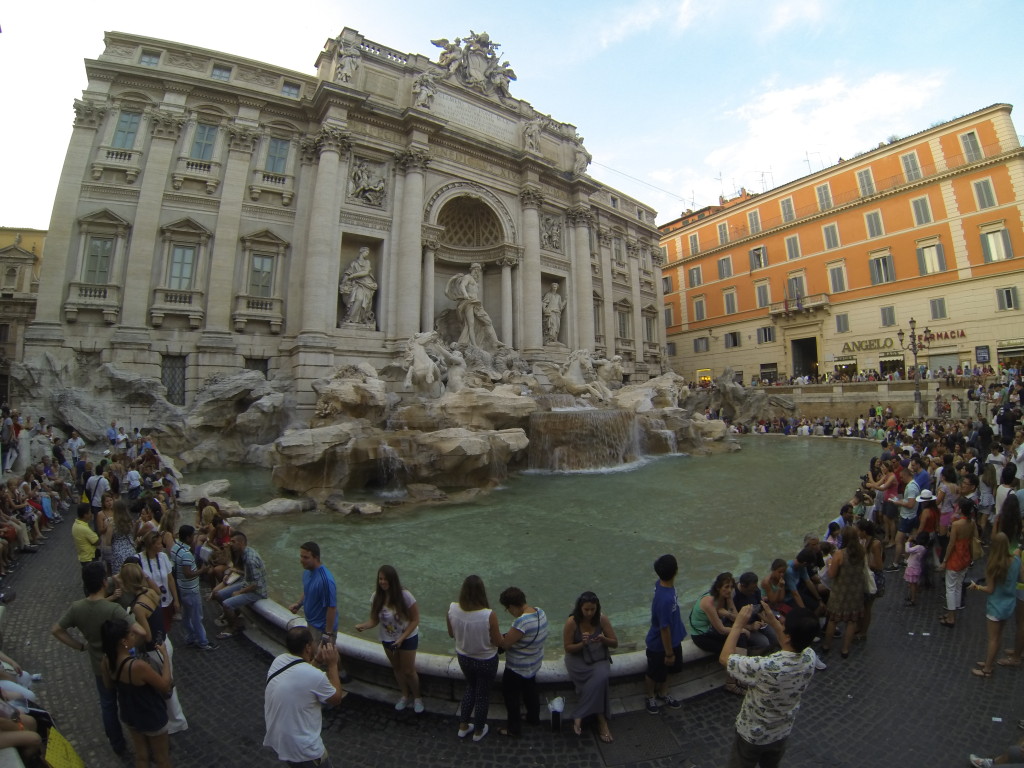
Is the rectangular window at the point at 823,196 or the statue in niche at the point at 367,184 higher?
the rectangular window at the point at 823,196

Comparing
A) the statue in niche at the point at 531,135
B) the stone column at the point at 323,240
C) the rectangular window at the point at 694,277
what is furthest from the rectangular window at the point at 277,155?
the rectangular window at the point at 694,277

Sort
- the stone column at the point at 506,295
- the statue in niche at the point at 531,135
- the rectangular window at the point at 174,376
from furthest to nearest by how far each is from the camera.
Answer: the statue in niche at the point at 531,135 → the stone column at the point at 506,295 → the rectangular window at the point at 174,376

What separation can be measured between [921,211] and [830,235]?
13.1 feet

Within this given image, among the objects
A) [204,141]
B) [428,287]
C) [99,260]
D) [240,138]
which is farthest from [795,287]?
[99,260]

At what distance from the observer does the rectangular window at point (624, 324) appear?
2733 cm

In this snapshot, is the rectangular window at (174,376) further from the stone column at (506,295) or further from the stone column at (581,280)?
the stone column at (581,280)

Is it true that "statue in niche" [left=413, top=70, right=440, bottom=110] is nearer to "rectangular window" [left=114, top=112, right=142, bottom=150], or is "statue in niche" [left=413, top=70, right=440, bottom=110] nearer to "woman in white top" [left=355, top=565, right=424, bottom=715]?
"rectangular window" [left=114, top=112, right=142, bottom=150]

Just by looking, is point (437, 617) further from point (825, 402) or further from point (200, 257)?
point (825, 402)

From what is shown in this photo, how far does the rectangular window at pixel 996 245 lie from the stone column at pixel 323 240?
28.8 m

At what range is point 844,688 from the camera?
3.28 m

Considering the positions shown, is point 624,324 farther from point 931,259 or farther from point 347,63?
point 347,63

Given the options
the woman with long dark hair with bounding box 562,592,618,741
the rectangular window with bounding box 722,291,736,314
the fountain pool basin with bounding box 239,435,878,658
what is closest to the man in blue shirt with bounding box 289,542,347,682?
the fountain pool basin with bounding box 239,435,878,658

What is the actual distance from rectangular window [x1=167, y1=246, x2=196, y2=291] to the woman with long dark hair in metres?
17.9

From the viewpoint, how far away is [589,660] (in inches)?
109
